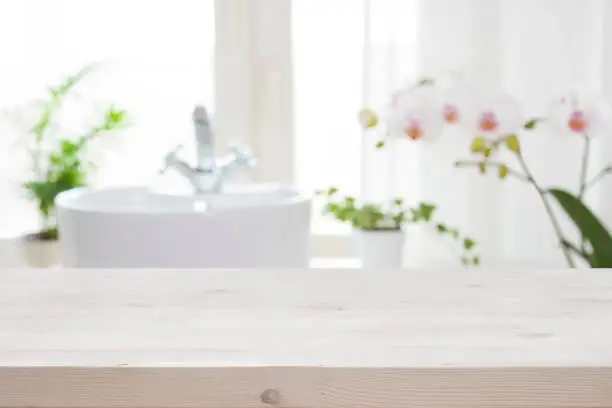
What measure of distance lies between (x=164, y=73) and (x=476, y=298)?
1.50 meters

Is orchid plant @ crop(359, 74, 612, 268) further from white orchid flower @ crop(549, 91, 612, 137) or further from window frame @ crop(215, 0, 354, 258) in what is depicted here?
window frame @ crop(215, 0, 354, 258)

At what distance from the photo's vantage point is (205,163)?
1.61 m

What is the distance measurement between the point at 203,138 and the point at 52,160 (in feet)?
1.64

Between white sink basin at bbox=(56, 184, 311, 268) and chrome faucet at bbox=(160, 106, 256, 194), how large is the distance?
0.25 metres

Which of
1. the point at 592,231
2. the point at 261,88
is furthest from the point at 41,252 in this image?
the point at 592,231

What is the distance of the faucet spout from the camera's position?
5.14ft

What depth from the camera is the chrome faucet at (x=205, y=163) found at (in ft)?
5.18

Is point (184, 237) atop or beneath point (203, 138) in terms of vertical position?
beneath

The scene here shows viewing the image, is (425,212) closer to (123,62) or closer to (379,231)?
(379,231)

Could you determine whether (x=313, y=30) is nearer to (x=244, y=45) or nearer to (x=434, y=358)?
(x=244, y=45)

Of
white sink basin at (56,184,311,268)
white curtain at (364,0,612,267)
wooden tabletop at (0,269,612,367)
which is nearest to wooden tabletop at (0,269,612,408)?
wooden tabletop at (0,269,612,367)

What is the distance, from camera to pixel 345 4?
6.26ft

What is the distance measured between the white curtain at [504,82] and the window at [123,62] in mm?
458

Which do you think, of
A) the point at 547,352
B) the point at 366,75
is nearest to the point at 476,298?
the point at 547,352
